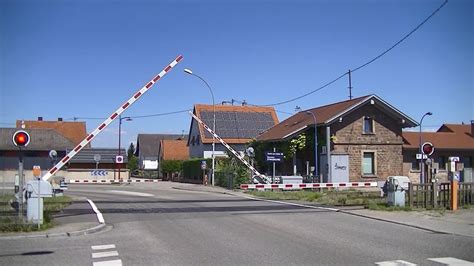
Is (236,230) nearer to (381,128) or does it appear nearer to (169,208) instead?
(169,208)

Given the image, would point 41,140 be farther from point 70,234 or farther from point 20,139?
point 70,234

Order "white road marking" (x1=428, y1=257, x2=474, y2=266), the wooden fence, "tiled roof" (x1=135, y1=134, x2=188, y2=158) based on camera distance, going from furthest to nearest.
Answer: "tiled roof" (x1=135, y1=134, x2=188, y2=158) → the wooden fence → "white road marking" (x1=428, y1=257, x2=474, y2=266)

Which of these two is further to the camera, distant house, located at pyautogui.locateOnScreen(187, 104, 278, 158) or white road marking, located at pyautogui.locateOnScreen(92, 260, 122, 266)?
distant house, located at pyautogui.locateOnScreen(187, 104, 278, 158)

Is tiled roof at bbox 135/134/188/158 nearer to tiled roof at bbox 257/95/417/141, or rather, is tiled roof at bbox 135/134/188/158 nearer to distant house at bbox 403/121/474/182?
distant house at bbox 403/121/474/182

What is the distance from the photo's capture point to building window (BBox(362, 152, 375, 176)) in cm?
3884

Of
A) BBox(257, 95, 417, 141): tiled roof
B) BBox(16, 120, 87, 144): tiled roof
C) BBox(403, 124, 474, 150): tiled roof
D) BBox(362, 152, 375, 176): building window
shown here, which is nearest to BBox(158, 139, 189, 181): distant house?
BBox(16, 120, 87, 144): tiled roof

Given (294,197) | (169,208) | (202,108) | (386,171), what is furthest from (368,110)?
(202,108)

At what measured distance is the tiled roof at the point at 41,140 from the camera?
57.4 metres

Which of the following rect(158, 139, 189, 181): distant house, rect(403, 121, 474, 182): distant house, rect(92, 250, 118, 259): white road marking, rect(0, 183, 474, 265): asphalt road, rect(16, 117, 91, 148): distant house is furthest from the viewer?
rect(158, 139, 189, 181): distant house

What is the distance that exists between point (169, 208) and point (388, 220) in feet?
28.4

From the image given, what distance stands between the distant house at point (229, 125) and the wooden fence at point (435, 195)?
3714 cm

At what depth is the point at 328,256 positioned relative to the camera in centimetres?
986

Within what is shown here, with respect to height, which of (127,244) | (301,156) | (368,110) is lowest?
(127,244)

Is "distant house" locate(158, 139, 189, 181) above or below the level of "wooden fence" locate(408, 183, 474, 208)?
above
